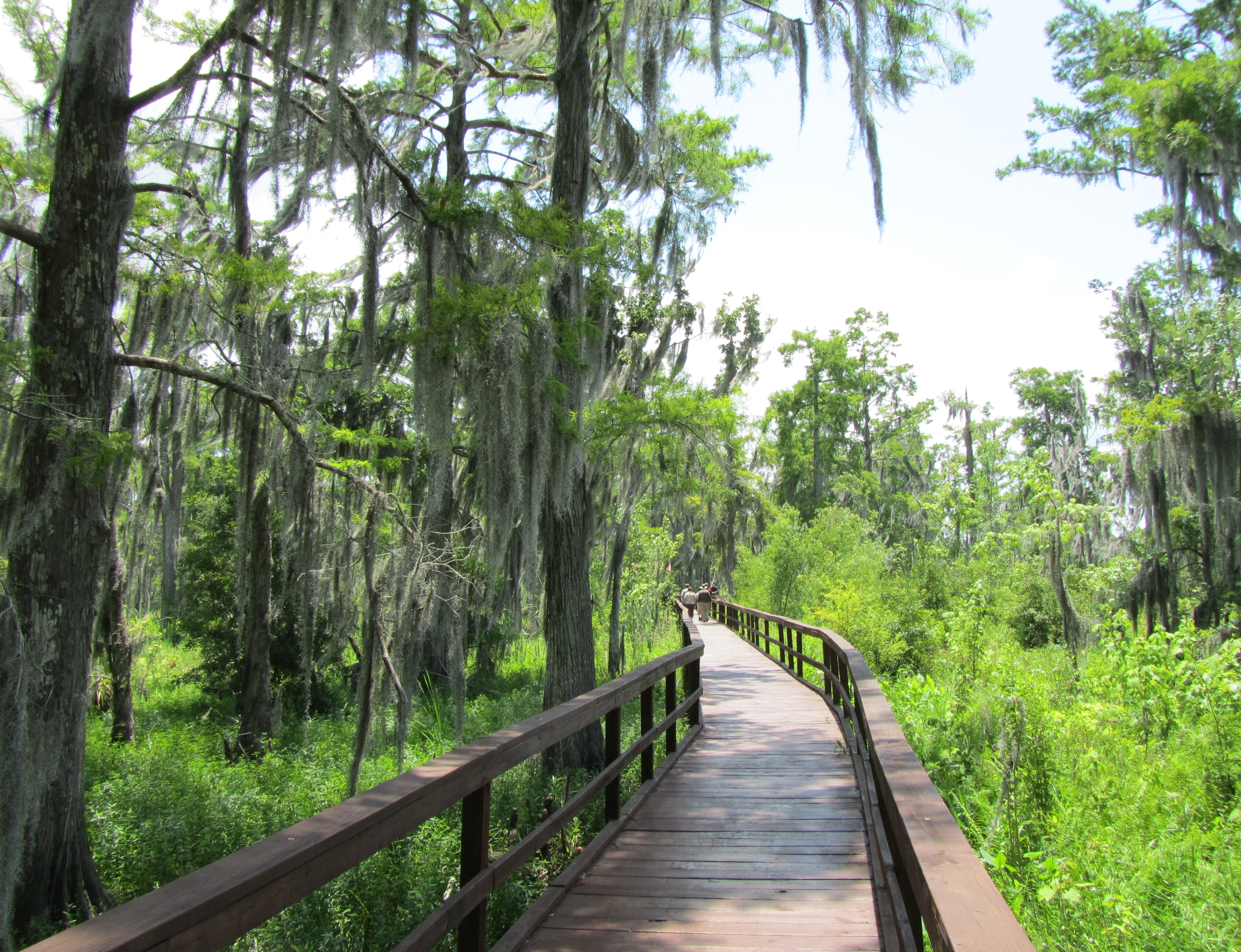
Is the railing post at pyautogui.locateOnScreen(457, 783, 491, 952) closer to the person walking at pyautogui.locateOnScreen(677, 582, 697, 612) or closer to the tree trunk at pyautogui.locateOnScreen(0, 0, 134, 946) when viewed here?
the tree trunk at pyautogui.locateOnScreen(0, 0, 134, 946)

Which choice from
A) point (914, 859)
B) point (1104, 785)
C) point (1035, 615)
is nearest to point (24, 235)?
point (914, 859)

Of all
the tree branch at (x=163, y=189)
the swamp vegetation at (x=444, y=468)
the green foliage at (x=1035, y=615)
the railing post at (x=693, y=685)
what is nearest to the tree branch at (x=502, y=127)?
the swamp vegetation at (x=444, y=468)

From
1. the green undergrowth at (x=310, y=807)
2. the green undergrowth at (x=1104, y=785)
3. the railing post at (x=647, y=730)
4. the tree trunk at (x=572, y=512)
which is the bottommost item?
the green undergrowth at (x=310, y=807)

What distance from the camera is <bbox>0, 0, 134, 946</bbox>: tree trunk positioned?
442cm

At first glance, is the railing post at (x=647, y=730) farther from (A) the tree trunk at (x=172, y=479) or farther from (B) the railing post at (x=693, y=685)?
(A) the tree trunk at (x=172, y=479)

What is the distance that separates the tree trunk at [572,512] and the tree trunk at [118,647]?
19.9 feet

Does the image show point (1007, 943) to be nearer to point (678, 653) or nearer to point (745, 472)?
point (678, 653)

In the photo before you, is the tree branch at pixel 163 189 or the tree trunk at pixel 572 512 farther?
the tree trunk at pixel 572 512

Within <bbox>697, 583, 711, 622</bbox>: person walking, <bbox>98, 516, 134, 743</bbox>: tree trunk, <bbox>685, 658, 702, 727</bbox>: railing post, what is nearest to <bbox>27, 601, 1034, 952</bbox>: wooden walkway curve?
<bbox>685, 658, 702, 727</bbox>: railing post

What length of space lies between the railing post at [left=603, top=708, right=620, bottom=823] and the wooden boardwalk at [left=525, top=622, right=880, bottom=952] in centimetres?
13

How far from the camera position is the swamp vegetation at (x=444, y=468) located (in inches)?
185

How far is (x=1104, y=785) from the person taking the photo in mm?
5918

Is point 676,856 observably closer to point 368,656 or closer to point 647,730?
point 647,730

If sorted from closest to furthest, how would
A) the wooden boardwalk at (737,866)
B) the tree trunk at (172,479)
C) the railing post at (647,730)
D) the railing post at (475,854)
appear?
the railing post at (475,854), the wooden boardwalk at (737,866), the railing post at (647,730), the tree trunk at (172,479)
